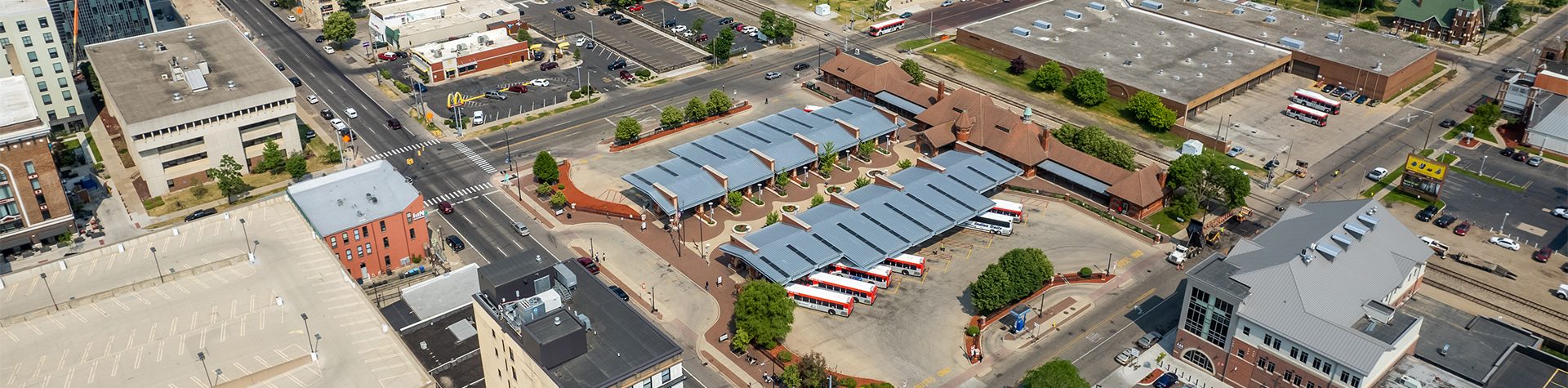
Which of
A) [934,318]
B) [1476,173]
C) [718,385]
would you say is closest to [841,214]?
[934,318]

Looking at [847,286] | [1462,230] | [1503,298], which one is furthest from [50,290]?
[1462,230]

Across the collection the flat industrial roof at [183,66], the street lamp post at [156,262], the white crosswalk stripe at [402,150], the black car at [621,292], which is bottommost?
the black car at [621,292]

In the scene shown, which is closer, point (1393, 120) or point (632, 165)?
point (632, 165)

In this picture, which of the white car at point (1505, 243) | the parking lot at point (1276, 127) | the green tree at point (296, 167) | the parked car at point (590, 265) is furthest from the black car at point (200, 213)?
the white car at point (1505, 243)

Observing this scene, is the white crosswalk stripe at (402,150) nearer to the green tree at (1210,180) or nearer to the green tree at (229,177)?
the green tree at (229,177)

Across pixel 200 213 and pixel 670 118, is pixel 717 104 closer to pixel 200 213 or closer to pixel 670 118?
pixel 670 118

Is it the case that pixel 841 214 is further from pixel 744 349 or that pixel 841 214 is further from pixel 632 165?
pixel 632 165
